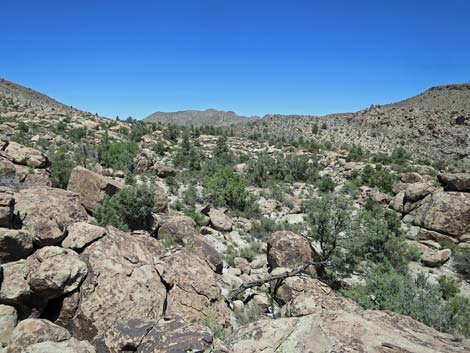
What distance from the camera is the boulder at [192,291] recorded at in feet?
18.6

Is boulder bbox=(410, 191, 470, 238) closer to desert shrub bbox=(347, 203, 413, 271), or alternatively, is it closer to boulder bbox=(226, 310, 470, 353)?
desert shrub bbox=(347, 203, 413, 271)

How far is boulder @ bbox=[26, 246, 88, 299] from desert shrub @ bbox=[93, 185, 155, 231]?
3629 mm

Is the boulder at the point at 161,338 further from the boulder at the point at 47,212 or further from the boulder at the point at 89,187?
the boulder at the point at 89,187

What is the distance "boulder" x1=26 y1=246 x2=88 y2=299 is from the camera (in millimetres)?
A: 4621

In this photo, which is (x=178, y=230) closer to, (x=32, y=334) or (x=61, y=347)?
(x=32, y=334)

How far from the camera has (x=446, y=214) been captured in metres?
11.9

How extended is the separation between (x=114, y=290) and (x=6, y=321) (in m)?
1.50

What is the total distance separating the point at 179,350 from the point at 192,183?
12.7m

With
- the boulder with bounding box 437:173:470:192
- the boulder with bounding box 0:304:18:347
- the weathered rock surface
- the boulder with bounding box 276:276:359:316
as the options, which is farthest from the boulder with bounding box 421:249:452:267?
the boulder with bounding box 0:304:18:347

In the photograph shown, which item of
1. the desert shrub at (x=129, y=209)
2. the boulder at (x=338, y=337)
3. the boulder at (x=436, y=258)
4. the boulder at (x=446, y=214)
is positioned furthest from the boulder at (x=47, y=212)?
the boulder at (x=446, y=214)

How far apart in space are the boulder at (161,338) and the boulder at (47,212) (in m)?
2.74

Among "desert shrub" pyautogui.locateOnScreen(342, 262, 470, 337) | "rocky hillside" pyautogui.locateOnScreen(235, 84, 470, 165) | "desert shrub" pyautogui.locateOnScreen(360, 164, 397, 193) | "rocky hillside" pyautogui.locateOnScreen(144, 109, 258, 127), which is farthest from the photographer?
"rocky hillside" pyautogui.locateOnScreen(144, 109, 258, 127)

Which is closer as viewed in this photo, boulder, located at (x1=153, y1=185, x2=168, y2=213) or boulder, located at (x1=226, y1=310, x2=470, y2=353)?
boulder, located at (x1=226, y1=310, x2=470, y2=353)

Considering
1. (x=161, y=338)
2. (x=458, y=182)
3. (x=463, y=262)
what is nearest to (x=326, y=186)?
(x=458, y=182)
